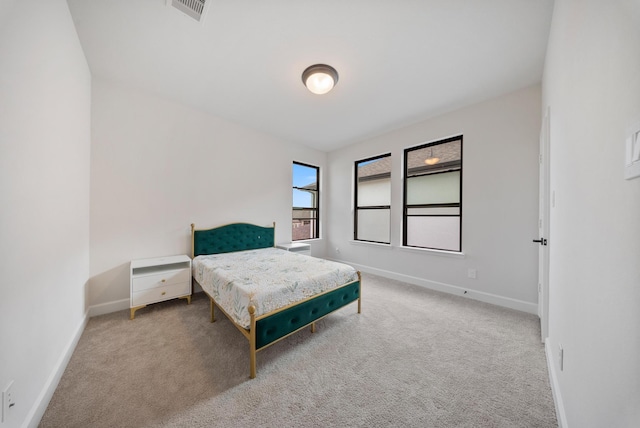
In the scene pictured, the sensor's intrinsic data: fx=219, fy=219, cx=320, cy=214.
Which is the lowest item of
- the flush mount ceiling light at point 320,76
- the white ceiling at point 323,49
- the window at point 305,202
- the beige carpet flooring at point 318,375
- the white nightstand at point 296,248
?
the beige carpet flooring at point 318,375

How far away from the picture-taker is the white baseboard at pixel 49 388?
124 centimetres

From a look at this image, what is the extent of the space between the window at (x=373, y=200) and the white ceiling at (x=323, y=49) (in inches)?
52.1

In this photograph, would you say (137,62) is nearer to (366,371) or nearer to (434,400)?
(366,371)

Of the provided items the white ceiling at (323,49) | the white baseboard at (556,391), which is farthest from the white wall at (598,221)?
the white ceiling at (323,49)

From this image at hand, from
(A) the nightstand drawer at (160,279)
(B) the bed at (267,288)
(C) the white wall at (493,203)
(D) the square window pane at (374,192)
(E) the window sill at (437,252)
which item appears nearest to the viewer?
(B) the bed at (267,288)

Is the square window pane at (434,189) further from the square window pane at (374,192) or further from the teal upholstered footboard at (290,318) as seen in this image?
the teal upholstered footboard at (290,318)

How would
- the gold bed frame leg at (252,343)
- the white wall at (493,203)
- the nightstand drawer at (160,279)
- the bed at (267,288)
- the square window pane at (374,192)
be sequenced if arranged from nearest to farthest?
the gold bed frame leg at (252,343) < the bed at (267,288) < the nightstand drawer at (160,279) < the white wall at (493,203) < the square window pane at (374,192)

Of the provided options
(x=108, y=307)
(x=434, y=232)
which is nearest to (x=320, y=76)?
(x=434, y=232)

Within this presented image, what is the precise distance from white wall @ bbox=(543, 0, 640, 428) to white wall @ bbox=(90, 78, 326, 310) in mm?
3802

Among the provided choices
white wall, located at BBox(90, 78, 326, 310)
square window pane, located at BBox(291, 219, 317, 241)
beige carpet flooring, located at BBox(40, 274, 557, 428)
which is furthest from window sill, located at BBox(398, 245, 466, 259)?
white wall, located at BBox(90, 78, 326, 310)

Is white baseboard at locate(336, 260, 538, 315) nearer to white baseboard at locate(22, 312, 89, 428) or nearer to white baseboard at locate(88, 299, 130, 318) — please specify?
white baseboard at locate(88, 299, 130, 318)

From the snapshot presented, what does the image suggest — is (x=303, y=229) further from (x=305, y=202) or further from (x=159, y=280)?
(x=159, y=280)

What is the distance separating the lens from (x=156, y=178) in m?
2.99

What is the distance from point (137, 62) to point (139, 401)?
3096mm
